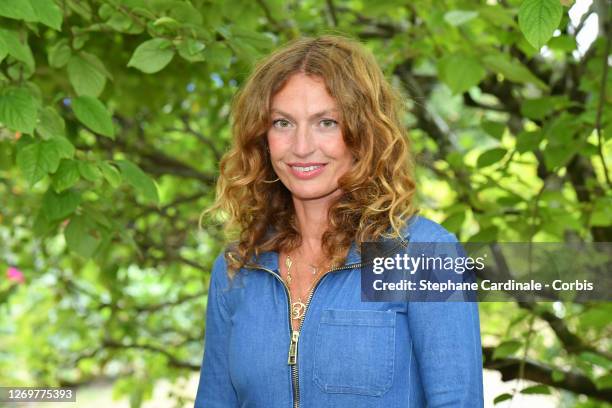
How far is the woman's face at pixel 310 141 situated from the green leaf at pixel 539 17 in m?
0.55

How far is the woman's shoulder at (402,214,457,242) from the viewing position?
1969 millimetres

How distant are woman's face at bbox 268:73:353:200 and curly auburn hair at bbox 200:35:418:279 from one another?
2 centimetres

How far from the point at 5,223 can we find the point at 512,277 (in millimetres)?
2628

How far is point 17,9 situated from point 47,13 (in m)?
0.11

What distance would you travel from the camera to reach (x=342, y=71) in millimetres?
2096

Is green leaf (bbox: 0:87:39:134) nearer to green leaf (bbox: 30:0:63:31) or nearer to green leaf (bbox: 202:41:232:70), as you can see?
green leaf (bbox: 30:0:63:31)

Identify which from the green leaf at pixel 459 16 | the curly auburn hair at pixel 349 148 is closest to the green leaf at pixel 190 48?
the curly auburn hair at pixel 349 148

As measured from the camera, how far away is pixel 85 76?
8.02 feet

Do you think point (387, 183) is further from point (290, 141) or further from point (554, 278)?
point (554, 278)

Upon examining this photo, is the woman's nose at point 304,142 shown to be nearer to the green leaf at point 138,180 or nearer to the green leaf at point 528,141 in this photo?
the green leaf at point 138,180

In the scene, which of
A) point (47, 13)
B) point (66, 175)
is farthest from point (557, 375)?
point (47, 13)

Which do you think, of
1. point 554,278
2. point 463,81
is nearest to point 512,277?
point 554,278

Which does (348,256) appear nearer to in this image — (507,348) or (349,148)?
(349,148)

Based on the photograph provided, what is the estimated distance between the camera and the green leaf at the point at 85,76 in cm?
242
